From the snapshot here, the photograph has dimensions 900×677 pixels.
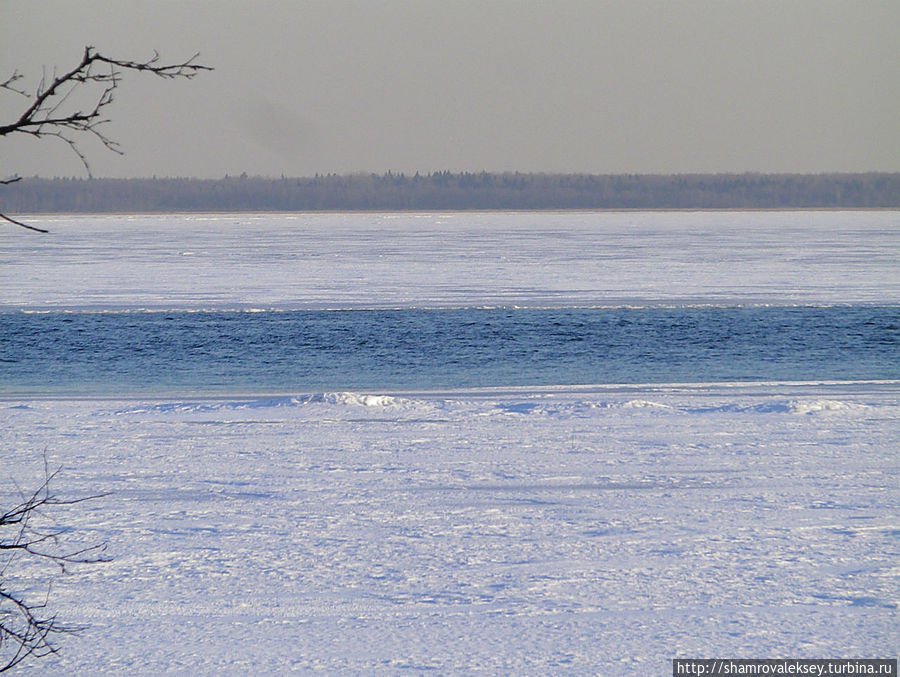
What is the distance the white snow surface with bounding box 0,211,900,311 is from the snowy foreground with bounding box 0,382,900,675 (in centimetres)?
1479

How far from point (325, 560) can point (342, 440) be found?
11.1ft

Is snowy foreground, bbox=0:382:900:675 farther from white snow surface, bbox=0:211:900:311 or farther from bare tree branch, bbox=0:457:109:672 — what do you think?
white snow surface, bbox=0:211:900:311

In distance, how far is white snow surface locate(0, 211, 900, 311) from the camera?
2509 cm

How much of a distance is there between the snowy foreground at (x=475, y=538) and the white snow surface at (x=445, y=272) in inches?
582

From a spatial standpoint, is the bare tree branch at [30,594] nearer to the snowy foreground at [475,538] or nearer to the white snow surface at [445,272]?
the snowy foreground at [475,538]

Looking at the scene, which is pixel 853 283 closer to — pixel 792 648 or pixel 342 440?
pixel 342 440

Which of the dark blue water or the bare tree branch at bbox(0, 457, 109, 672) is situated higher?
the bare tree branch at bbox(0, 457, 109, 672)

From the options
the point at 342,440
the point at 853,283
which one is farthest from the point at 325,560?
the point at 853,283

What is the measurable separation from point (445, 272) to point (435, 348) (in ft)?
47.4

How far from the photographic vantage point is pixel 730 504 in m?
6.68

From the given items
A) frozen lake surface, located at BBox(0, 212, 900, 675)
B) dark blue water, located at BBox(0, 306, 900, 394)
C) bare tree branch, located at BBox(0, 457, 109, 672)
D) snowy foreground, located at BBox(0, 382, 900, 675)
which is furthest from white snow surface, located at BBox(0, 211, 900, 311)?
bare tree branch, located at BBox(0, 457, 109, 672)

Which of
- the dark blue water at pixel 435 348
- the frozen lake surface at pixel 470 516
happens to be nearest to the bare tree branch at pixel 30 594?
the frozen lake surface at pixel 470 516

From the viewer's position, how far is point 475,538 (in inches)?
234

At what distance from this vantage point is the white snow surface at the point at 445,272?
25094 mm
